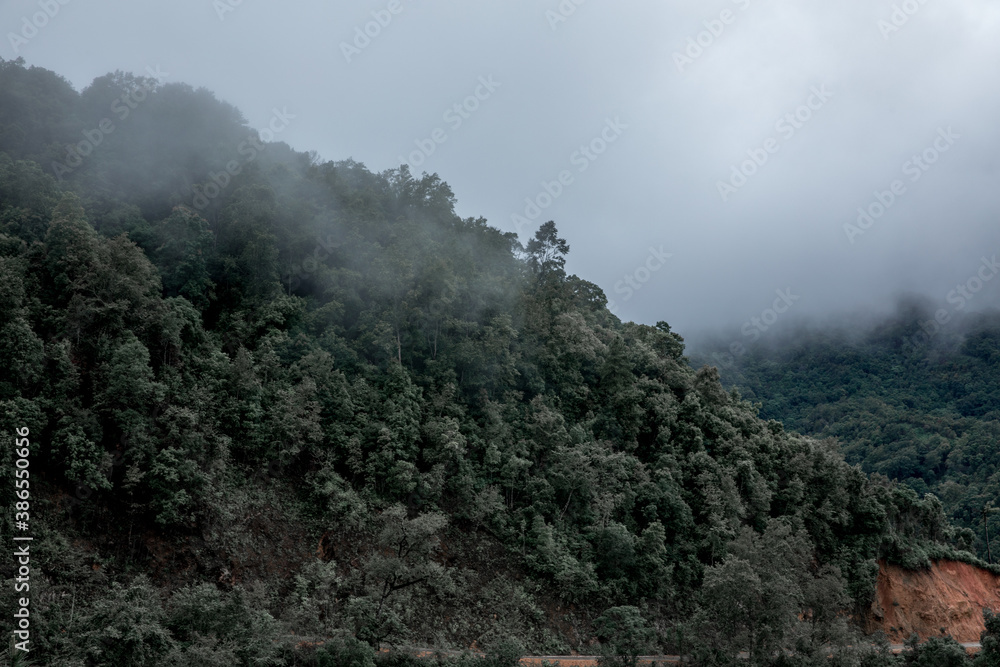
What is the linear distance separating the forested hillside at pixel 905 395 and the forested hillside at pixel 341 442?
19553 millimetres

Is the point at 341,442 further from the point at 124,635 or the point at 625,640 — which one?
the point at 625,640

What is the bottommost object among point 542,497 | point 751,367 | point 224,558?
point 224,558

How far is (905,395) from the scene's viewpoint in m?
75.4

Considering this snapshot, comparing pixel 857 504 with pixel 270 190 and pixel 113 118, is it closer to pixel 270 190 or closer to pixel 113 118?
pixel 270 190

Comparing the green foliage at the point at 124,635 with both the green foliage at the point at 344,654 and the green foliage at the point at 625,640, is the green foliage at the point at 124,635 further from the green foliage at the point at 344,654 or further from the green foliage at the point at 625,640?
the green foliage at the point at 625,640

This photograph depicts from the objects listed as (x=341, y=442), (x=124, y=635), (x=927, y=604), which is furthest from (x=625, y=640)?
(x=927, y=604)

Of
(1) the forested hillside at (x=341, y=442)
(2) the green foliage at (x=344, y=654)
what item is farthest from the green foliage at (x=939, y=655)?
(2) the green foliage at (x=344, y=654)

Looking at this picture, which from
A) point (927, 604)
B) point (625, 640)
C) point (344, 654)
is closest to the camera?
point (344, 654)

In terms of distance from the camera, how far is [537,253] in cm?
5088

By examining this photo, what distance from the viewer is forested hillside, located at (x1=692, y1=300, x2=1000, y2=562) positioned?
197 ft

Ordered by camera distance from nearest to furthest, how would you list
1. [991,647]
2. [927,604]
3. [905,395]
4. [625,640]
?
[625,640] → [991,647] → [927,604] → [905,395]

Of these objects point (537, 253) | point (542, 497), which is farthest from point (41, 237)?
point (537, 253)

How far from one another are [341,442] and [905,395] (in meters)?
71.3

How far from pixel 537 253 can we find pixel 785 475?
2322cm
